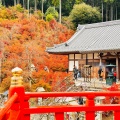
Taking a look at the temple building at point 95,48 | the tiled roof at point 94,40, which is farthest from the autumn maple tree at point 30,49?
the tiled roof at point 94,40

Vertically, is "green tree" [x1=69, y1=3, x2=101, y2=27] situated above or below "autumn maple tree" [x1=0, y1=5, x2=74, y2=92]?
above

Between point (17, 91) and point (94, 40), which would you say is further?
point (94, 40)

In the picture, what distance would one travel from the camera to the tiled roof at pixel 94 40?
17.4 metres

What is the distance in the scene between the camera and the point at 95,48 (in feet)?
57.1

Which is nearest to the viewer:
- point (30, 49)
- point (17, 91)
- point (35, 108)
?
point (17, 91)

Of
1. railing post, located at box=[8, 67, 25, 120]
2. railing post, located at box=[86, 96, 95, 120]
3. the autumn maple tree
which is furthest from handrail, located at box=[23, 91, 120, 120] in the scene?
the autumn maple tree

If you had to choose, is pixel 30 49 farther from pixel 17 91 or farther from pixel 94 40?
pixel 17 91

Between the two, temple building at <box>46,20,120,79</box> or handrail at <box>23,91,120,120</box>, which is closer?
handrail at <box>23,91,120,120</box>

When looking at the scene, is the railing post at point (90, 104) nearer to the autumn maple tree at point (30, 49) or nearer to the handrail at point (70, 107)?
the handrail at point (70, 107)

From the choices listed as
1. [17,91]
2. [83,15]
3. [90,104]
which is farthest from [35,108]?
[83,15]

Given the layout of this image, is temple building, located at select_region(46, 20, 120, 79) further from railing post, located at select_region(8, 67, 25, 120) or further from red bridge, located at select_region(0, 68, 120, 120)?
railing post, located at select_region(8, 67, 25, 120)

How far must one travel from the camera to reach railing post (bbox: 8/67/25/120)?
3364 millimetres

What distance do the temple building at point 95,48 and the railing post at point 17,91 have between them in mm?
12929

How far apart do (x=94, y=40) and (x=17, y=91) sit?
16.2 meters
